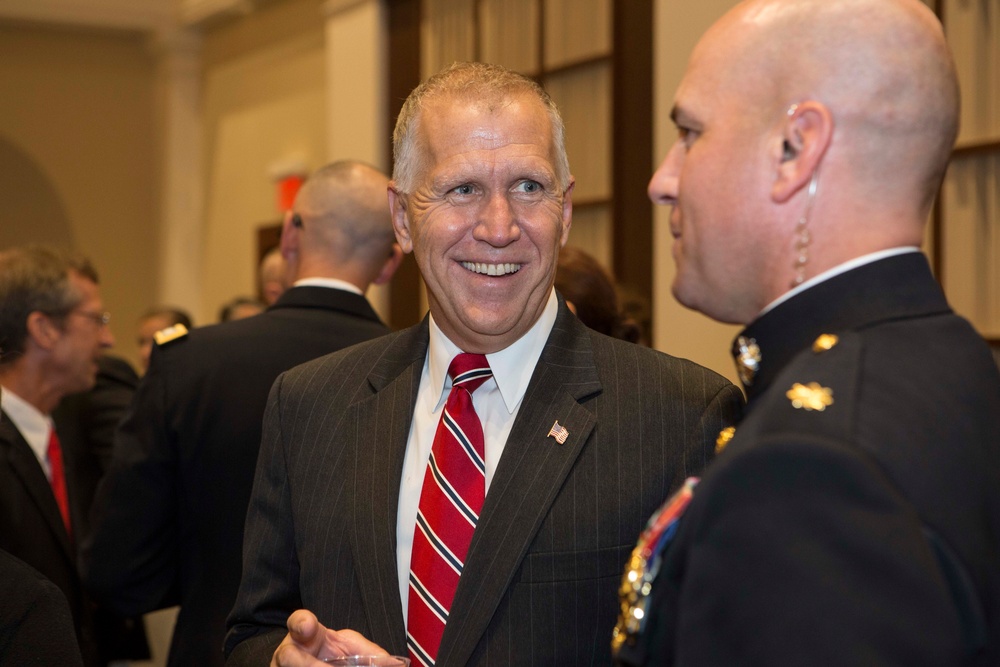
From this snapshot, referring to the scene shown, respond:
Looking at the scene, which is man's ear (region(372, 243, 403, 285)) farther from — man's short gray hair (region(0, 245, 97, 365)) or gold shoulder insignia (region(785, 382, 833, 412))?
gold shoulder insignia (region(785, 382, 833, 412))

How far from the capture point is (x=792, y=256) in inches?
41.3

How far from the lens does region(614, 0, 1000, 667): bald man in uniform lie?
835 mm

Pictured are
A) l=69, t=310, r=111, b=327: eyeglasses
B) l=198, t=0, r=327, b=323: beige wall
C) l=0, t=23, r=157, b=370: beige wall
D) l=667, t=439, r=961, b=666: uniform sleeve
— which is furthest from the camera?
l=0, t=23, r=157, b=370: beige wall

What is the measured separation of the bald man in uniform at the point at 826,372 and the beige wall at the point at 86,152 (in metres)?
8.76

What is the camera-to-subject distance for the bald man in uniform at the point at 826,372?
0.84m

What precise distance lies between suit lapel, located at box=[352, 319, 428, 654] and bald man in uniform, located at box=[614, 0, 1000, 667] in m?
0.64

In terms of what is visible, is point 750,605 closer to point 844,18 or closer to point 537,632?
point 844,18

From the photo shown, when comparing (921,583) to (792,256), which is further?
(792,256)

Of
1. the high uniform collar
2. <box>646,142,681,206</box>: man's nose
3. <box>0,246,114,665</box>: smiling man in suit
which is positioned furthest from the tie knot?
<box>0,246,114,665</box>: smiling man in suit

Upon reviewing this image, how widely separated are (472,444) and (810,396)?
32.8 inches

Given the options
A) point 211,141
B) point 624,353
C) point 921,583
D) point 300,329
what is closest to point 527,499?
point 624,353

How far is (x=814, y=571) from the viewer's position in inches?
32.8

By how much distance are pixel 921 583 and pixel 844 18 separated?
55 centimetres

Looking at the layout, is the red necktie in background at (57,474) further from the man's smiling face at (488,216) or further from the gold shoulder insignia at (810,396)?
the gold shoulder insignia at (810,396)
